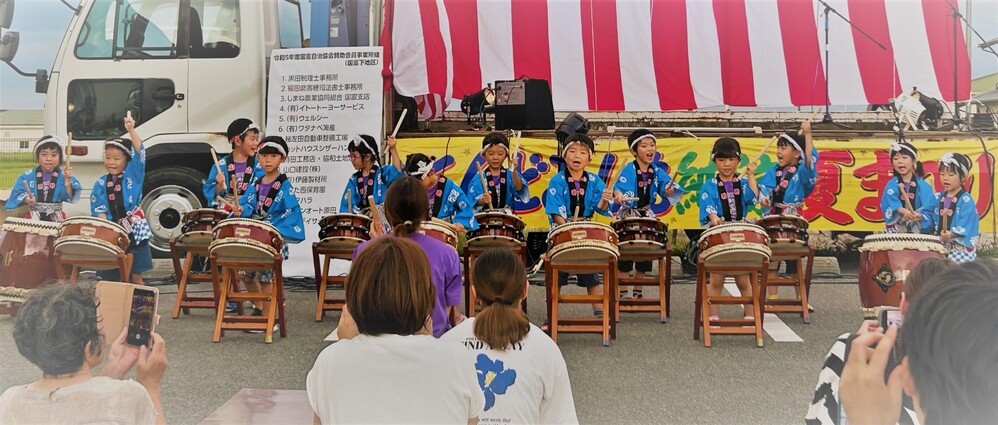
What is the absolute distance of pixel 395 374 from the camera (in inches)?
61.5

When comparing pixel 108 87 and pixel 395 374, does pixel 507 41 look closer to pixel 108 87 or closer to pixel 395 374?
pixel 108 87

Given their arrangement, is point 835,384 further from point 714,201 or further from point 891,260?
point 714,201

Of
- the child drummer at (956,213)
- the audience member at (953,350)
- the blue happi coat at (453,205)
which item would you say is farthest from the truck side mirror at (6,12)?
the child drummer at (956,213)

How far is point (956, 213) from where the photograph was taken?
450 cm

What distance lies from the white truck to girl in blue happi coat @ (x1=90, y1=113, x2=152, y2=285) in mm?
782

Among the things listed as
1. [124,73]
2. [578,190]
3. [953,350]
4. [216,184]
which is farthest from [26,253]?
[953,350]

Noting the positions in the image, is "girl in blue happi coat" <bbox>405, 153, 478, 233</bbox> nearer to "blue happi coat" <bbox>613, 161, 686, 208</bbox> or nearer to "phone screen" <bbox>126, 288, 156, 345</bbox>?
"blue happi coat" <bbox>613, 161, 686, 208</bbox>

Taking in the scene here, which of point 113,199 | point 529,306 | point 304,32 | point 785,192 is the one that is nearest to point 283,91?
point 304,32

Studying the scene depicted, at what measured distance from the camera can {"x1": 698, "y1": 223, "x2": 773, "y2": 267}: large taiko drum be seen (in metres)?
4.08

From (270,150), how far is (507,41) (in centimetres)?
205

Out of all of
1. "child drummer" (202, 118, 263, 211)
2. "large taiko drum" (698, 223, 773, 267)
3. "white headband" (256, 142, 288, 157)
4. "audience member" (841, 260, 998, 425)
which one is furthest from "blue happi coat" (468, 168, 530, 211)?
"audience member" (841, 260, 998, 425)

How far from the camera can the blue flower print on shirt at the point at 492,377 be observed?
2.02 m

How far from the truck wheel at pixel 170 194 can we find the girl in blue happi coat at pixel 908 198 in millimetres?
4645

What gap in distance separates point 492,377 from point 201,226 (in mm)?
3107
